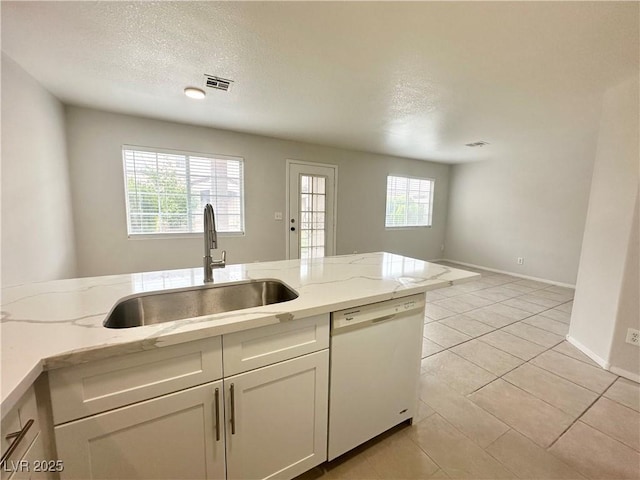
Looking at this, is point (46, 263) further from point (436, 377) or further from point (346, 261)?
point (436, 377)

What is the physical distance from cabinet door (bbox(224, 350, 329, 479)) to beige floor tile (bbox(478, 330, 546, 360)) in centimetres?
214

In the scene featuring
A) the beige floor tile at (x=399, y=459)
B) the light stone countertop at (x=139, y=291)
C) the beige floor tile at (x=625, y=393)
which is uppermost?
the light stone countertop at (x=139, y=291)

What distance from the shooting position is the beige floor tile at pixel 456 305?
349cm

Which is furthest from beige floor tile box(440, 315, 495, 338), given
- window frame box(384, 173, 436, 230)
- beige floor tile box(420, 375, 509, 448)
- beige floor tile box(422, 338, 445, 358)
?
window frame box(384, 173, 436, 230)

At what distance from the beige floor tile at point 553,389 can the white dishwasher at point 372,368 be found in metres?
1.12

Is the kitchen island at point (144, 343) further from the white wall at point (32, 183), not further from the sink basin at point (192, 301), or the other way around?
the white wall at point (32, 183)

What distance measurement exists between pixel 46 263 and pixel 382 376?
10.3 ft

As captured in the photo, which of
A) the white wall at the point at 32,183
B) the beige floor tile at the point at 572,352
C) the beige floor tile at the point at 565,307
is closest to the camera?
the white wall at the point at 32,183

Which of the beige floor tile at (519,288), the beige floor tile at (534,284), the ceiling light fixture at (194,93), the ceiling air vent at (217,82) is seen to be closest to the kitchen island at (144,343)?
the ceiling air vent at (217,82)

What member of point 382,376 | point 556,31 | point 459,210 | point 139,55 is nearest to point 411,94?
point 556,31

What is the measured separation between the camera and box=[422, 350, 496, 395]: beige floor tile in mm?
2006

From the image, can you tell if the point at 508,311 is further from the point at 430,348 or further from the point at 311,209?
the point at 311,209

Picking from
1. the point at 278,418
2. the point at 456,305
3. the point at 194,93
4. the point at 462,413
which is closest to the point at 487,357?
the point at 462,413

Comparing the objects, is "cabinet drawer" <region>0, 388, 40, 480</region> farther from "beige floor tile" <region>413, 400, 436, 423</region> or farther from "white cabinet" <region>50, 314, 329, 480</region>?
"beige floor tile" <region>413, 400, 436, 423</region>
